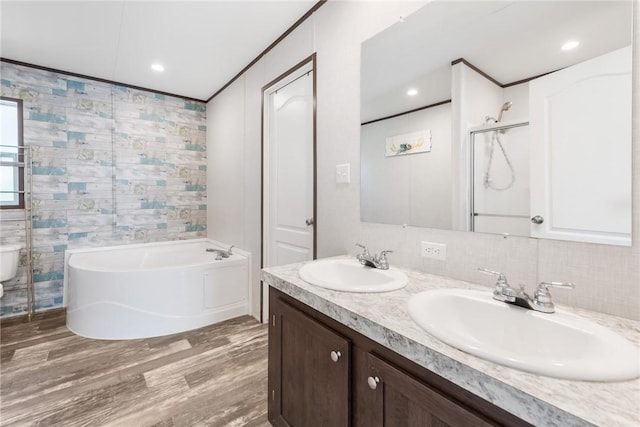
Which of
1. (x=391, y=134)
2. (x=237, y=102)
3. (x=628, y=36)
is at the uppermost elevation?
(x=237, y=102)

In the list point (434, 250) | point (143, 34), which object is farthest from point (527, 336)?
point (143, 34)

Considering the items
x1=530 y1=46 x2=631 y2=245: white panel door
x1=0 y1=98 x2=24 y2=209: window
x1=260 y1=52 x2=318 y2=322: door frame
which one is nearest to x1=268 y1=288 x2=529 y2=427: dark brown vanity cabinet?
x1=530 y1=46 x2=631 y2=245: white panel door

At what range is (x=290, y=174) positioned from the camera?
238 centimetres

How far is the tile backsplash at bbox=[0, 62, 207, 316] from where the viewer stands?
286cm

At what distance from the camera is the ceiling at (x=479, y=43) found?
93 centimetres

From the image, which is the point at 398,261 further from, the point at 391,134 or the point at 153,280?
the point at 153,280

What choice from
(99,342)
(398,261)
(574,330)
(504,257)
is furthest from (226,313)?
(574,330)

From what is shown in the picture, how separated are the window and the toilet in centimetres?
45

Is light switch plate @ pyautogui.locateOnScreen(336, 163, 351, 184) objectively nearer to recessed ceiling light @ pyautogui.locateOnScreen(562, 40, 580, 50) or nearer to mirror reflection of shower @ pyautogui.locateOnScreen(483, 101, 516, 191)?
mirror reflection of shower @ pyautogui.locateOnScreen(483, 101, 516, 191)

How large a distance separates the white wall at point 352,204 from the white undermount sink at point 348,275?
0.18m

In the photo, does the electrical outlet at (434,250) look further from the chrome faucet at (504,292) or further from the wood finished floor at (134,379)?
the wood finished floor at (134,379)

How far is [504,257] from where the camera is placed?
3.63ft

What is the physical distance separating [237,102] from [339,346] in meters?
2.84

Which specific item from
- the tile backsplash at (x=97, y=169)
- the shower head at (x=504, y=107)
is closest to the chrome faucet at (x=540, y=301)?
the shower head at (x=504, y=107)
